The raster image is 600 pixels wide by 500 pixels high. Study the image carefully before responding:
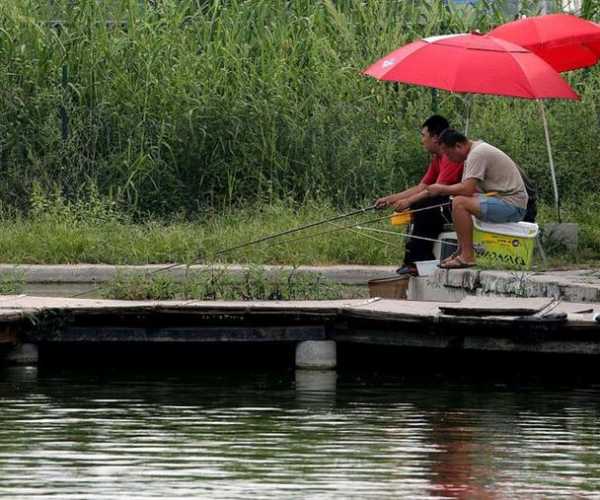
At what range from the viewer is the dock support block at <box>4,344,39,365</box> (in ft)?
39.1

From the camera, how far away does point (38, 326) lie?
11.7 meters

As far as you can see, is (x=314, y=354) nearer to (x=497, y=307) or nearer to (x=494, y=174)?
(x=497, y=307)

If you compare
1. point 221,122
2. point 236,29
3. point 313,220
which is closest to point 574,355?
point 313,220

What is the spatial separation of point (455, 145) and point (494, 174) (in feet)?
1.17

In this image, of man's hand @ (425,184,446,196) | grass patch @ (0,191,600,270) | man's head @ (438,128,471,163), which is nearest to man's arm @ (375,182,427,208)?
man's hand @ (425,184,446,196)

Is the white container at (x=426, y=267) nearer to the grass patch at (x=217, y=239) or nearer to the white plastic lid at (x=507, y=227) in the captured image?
the white plastic lid at (x=507, y=227)

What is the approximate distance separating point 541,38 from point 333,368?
507 centimetres

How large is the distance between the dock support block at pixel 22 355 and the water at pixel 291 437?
Answer: 4.7 inches

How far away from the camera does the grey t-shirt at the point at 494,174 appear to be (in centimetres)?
1395

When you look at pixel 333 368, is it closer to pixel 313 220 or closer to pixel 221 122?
pixel 313 220

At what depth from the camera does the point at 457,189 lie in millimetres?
13953

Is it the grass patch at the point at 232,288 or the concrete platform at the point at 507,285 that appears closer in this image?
the grass patch at the point at 232,288

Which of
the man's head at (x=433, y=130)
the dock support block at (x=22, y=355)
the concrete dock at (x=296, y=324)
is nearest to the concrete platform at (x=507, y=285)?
the concrete dock at (x=296, y=324)

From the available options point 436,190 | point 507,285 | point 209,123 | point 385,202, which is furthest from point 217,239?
point 507,285
